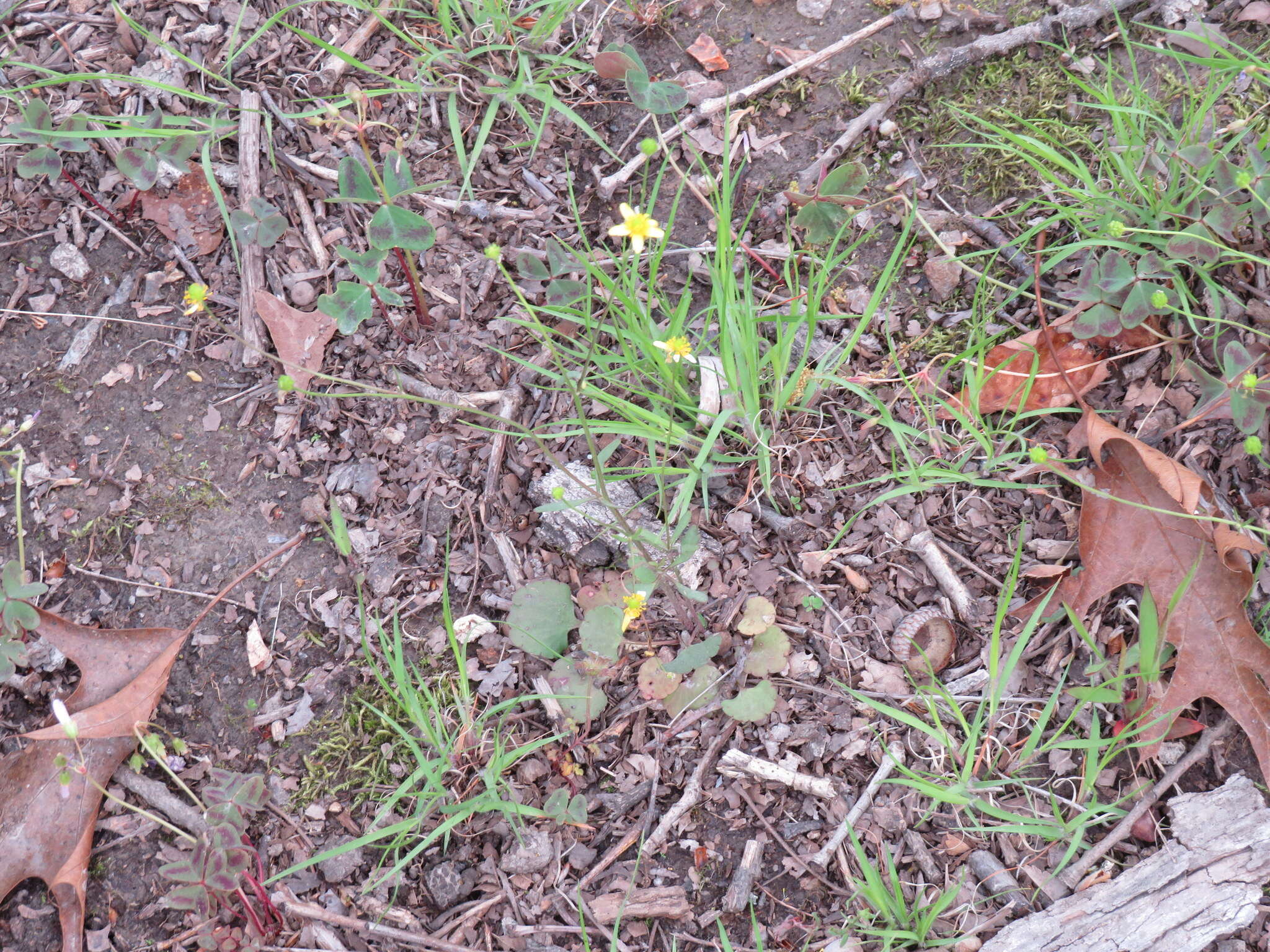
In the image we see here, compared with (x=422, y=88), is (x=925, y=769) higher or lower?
lower

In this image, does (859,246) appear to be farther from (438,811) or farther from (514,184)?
(438,811)

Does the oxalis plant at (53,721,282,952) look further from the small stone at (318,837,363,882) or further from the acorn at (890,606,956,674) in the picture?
the acorn at (890,606,956,674)

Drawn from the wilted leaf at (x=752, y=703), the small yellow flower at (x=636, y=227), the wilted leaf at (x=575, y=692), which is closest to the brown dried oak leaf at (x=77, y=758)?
the wilted leaf at (x=575, y=692)

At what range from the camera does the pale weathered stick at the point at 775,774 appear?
83.0 inches

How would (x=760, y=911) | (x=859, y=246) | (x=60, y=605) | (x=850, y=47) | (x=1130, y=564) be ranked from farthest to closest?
1. (x=850, y=47)
2. (x=859, y=246)
3. (x=60, y=605)
4. (x=1130, y=564)
5. (x=760, y=911)

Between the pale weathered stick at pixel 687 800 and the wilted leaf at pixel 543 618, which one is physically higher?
the wilted leaf at pixel 543 618

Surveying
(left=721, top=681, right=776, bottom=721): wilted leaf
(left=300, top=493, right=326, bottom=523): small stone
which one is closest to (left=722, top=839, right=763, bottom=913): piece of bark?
(left=721, top=681, right=776, bottom=721): wilted leaf

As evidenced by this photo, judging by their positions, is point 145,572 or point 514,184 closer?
point 145,572

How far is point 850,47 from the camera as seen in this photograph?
2.76 meters

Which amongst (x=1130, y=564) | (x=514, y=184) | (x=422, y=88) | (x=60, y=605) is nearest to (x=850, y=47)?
(x=514, y=184)

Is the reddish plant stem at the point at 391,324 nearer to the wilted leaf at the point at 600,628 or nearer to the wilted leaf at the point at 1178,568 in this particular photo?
the wilted leaf at the point at 600,628

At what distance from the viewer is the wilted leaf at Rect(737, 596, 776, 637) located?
7.23 ft

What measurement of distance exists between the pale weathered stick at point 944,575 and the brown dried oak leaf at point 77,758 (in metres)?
2.03

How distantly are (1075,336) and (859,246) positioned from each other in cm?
67
